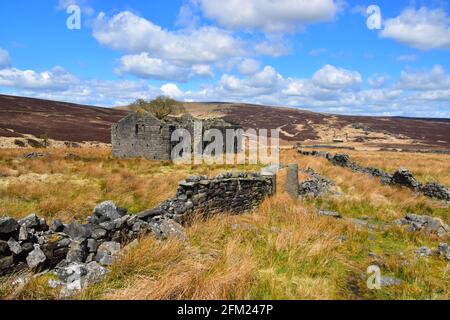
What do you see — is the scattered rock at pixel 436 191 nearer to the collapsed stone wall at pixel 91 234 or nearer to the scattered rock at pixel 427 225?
the scattered rock at pixel 427 225

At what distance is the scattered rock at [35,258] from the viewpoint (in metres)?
4.79

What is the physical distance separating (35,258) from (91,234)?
3.53 feet

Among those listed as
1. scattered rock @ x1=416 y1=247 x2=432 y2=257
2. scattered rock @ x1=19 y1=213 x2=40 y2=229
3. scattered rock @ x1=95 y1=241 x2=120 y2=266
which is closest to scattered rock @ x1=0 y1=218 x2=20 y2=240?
scattered rock @ x1=19 y1=213 x2=40 y2=229

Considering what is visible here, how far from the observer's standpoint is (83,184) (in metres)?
14.3

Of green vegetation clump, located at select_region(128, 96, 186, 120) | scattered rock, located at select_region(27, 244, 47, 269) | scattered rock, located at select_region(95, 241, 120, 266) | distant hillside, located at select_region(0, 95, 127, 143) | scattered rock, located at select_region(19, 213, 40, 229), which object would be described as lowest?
scattered rock, located at select_region(95, 241, 120, 266)

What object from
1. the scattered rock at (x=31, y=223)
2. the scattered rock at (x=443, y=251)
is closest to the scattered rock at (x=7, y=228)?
the scattered rock at (x=31, y=223)

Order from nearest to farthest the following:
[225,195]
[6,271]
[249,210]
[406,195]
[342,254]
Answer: [6,271], [342,254], [225,195], [249,210], [406,195]

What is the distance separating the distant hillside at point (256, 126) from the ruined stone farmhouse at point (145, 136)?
12.7 metres

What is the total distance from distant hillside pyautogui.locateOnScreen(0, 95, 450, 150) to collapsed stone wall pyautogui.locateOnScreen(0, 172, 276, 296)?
100 feet

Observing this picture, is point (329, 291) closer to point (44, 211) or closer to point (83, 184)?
point (44, 211)

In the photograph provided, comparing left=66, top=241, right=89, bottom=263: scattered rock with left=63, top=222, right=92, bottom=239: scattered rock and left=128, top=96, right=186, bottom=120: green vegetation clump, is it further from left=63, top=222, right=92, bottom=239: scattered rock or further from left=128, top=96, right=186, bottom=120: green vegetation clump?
left=128, top=96, right=186, bottom=120: green vegetation clump

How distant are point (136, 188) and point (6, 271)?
28.0ft

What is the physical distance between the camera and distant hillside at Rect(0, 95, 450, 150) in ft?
159
